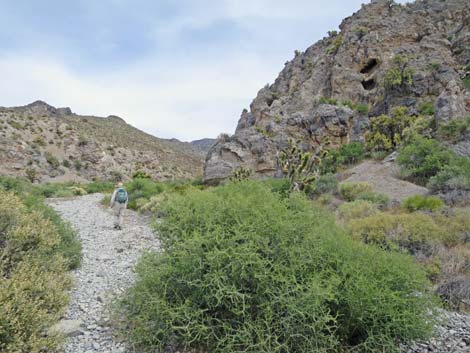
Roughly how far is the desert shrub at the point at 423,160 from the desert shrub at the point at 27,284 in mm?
15132

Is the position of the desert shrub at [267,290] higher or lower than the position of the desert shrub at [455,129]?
lower

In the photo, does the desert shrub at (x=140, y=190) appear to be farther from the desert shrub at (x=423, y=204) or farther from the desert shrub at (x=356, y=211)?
the desert shrub at (x=423, y=204)

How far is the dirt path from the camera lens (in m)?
3.94

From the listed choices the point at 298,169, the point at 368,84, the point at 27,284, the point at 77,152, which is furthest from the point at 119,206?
the point at 77,152

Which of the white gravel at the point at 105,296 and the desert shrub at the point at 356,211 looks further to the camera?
the desert shrub at the point at 356,211

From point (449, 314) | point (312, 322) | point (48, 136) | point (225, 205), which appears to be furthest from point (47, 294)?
point (48, 136)

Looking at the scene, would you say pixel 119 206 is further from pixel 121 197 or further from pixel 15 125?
pixel 15 125

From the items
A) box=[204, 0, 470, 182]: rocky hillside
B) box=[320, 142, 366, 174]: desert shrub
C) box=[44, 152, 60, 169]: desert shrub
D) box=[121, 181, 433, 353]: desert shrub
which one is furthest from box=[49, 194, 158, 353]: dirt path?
box=[44, 152, 60, 169]: desert shrub

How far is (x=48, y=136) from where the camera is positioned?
41.1 metres

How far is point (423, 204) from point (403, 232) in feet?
11.3

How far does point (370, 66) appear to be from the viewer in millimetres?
32656

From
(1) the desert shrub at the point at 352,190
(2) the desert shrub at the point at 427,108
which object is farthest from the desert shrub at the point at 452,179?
(2) the desert shrub at the point at 427,108

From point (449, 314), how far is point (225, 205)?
376cm

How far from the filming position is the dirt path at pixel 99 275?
3943 mm
